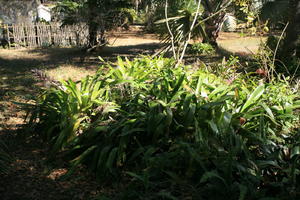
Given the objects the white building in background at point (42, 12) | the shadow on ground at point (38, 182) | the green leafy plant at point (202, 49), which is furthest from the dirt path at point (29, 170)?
the white building in background at point (42, 12)

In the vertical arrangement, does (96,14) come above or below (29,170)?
above

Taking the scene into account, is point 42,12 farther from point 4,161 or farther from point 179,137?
point 179,137

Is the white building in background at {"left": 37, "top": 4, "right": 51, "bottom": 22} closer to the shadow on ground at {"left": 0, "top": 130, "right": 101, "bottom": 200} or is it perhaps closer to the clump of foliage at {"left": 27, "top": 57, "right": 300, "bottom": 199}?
the clump of foliage at {"left": 27, "top": 57, "right": 300, "bottom": 199}

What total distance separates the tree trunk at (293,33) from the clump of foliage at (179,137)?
13.8 ft

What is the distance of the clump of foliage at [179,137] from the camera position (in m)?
2.80

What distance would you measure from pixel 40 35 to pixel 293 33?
12.0 m

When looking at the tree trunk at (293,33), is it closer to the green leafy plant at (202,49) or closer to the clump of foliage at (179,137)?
the clump of foliage at (179,137)

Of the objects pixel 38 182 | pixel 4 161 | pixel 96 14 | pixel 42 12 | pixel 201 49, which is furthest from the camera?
pixel 42 12

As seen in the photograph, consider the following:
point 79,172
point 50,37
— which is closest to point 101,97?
→ point 79,172

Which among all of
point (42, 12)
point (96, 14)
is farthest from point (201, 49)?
point (42, 12)

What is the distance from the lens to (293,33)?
7.96 m

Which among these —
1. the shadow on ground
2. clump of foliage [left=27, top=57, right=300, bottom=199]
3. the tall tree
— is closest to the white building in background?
the tall tree

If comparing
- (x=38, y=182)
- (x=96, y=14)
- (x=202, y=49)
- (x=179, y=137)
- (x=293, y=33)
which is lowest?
(x=38, y=182)

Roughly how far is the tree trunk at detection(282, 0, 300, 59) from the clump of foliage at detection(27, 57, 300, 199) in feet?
13.8
